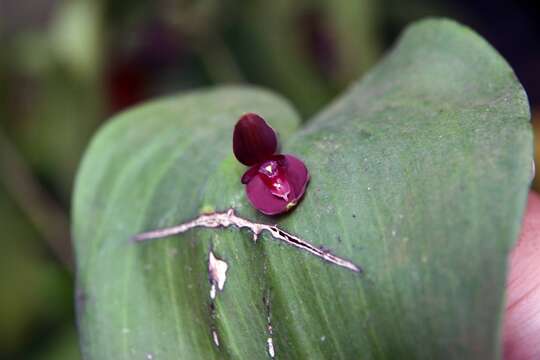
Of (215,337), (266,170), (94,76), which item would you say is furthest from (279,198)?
(94,76)

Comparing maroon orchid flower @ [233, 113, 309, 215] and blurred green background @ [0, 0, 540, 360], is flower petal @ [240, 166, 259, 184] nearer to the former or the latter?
maroon orchid flower @ [233, 113, 309, 215]

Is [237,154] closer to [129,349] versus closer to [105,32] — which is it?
[129,349]

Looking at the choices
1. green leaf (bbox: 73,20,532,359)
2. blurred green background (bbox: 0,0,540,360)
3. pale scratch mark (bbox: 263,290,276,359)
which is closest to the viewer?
green leaf (bbox: 73,20,532,359)

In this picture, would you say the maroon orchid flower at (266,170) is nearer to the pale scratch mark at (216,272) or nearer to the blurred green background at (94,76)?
the pale scratch mark at (216,272)

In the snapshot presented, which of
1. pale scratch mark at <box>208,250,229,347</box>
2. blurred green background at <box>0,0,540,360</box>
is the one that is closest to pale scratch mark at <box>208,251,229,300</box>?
pale scratch mark at <box>208,250,229,347</box>

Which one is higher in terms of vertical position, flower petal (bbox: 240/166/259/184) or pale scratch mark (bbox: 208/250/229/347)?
flower petal (bbox: 240/166/259/184)

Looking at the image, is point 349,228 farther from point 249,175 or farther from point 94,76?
point 94,76

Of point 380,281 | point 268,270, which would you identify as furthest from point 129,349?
point 380,281

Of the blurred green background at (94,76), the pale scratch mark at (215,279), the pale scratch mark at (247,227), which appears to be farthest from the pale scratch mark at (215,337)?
the blurred green background at (94,76)
